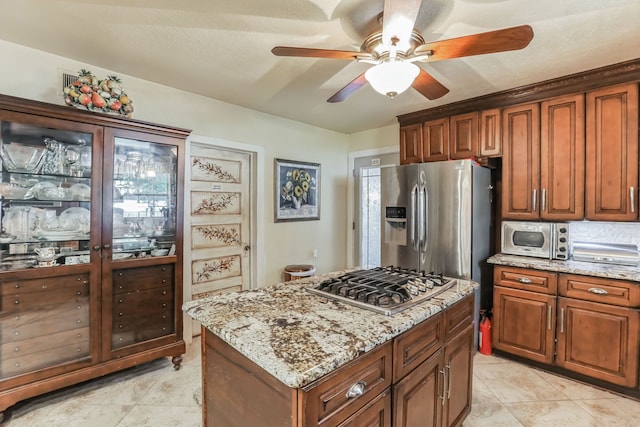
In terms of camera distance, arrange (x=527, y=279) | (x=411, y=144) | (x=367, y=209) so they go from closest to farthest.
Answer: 1. (x=527, y=279)
2. (x=411, y=144)
3. (x=367, y=209)

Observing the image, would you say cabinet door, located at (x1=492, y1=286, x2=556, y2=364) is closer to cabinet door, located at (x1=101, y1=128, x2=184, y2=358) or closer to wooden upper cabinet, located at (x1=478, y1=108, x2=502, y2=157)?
wooden upper cabinet, located at (x1=478, y1=108, x2=502, y2=157)

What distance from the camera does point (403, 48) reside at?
5.33ft

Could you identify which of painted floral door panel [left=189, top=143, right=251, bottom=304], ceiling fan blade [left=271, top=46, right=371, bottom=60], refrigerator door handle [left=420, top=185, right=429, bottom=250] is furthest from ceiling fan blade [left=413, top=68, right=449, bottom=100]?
painted floral door panel [left=189, top=143, right=251, bottom=304]

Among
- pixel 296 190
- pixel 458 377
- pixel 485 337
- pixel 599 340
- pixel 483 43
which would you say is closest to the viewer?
pixel 483 43

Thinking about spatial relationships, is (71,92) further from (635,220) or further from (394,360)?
(635,220)

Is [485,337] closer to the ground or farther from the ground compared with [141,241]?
closer to the ground

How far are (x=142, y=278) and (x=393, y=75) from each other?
230cm

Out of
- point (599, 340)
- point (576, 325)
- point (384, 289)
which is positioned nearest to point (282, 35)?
point (384, 289)

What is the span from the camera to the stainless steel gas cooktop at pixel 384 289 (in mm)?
1359

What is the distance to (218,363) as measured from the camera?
4.12ft

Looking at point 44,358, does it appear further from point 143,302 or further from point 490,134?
point 490,134

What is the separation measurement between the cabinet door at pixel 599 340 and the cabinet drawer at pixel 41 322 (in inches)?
144

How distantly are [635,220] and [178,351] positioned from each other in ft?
12.4

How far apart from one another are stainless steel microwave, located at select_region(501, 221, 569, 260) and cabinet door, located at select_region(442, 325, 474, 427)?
147cm
